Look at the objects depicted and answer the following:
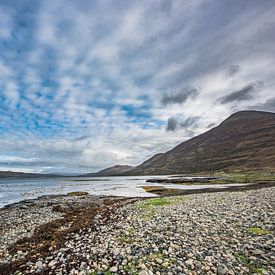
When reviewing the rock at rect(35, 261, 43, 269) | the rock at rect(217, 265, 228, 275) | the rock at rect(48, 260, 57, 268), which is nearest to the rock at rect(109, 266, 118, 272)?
the rock at rect(48, 260, 57, 268)

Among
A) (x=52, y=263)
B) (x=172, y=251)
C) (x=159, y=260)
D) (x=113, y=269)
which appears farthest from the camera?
(x=52, y=263)

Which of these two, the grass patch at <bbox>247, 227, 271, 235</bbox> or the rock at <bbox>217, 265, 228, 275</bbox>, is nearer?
the rock at <bbox>217, 265, 228, 275</bbox>

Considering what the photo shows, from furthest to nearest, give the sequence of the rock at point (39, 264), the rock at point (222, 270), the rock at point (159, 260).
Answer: the rock at point (39, 264), the rock at point (159, 260), the rock at point (222, 270)

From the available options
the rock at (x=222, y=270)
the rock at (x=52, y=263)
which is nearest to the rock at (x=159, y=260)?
the rock at (x=222, y=270)

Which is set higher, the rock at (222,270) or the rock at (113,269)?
the rock at (113,269)

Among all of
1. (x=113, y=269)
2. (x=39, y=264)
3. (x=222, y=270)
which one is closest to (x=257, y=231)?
(x=222, y=270)

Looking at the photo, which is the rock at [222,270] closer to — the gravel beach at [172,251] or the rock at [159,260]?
the gravel beach at [172,251]

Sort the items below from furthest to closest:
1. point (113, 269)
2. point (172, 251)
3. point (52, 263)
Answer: point (52, 263) → point (172, 251) → point (113, 269)

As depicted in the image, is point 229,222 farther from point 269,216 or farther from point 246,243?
point 246,243

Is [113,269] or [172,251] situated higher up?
[172,251]

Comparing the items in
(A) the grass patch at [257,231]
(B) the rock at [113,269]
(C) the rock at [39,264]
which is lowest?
(C) the rock at [39,264]

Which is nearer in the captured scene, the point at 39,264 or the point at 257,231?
the point at 39,264

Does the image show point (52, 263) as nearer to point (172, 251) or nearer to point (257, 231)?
point (172, 251)

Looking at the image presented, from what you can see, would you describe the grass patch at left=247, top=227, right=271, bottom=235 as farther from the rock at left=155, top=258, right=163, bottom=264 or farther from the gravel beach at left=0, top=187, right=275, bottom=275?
the rock at left=155, top=258, right=163, bottom=264
